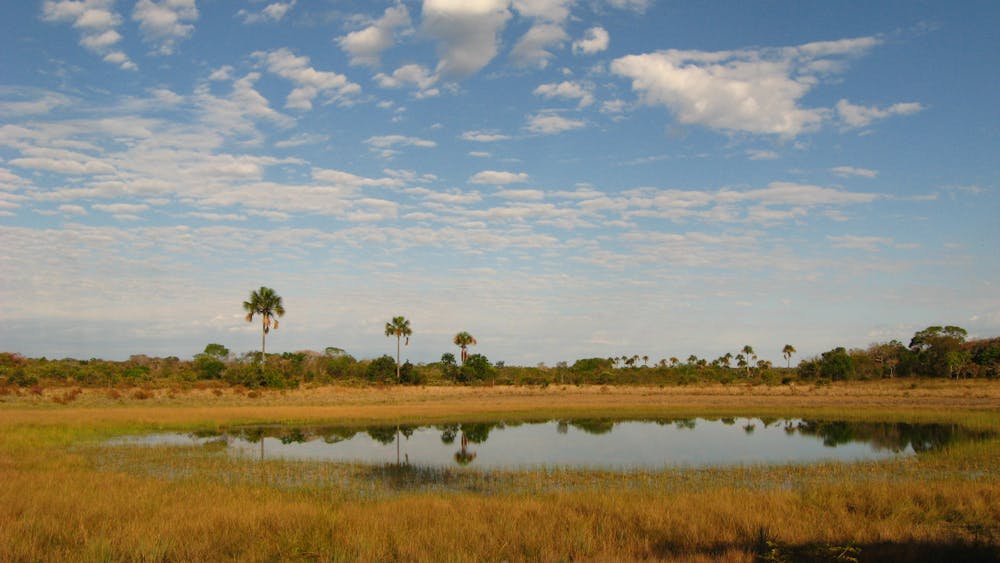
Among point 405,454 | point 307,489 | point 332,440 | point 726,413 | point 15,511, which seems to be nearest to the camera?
point 15,511

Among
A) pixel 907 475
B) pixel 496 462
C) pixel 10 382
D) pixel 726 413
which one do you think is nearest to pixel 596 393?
pixel 726 413

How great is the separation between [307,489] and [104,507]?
4.97 metres

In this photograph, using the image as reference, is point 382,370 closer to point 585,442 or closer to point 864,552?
point 585,442

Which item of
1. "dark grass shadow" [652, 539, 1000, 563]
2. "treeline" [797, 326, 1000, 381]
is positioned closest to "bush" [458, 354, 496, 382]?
"treeline" [797, 326, 1000, 381]

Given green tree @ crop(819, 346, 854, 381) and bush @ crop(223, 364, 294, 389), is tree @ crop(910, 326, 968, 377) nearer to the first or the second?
green tree @ crop(819, 346, 854, 381)

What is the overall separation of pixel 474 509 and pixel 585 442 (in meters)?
19.8

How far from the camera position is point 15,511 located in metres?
12.8

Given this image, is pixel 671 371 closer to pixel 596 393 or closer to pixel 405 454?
pixel 596 393

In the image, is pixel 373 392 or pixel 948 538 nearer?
pixel 948 538

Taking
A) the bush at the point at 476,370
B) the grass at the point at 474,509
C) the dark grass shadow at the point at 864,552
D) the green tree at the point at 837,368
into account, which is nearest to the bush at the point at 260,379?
the bush at the point at 476,370

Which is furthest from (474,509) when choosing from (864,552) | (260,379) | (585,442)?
(260,379)

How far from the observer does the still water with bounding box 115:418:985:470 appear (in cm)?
2569

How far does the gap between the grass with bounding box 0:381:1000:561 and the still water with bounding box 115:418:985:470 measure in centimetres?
318

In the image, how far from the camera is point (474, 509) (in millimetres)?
13695
